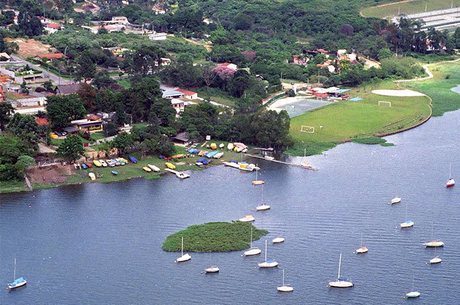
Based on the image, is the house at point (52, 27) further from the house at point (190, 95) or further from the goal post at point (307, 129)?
the goal post at point (307, 129)

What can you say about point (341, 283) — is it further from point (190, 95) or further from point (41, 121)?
point (190, 95)

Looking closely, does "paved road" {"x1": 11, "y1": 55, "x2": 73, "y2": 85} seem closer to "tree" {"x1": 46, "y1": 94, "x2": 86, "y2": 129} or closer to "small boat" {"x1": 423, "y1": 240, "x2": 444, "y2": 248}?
"tree" {"x1": 46, "y1": 94, "x2": 86, "y2": 129}

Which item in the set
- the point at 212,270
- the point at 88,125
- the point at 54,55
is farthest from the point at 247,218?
the point at 54,55

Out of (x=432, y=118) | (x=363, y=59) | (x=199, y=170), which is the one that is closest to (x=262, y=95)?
(x=432, y=118)

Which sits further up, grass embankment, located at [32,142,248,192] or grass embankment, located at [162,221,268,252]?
grass embankment, located at [32,142,248,192]

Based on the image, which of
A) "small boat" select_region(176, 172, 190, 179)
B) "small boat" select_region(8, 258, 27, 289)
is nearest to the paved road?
"small boat" select_region(176, 172, 190, 179)

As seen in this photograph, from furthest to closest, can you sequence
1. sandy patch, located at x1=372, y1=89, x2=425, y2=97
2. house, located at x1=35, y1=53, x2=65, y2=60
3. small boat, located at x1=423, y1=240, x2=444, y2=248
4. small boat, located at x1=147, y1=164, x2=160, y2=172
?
1. house, located at x1=35, y1=53, x2=65, y2=60
2. sandy patch, located at x1=372, y1=89, x2=425, y2=97
3. small boat, located at x1=147, y1=164, x2=160, y2=172
4. small boat, located at x1=423, y1=240, x2=444, y2=248
